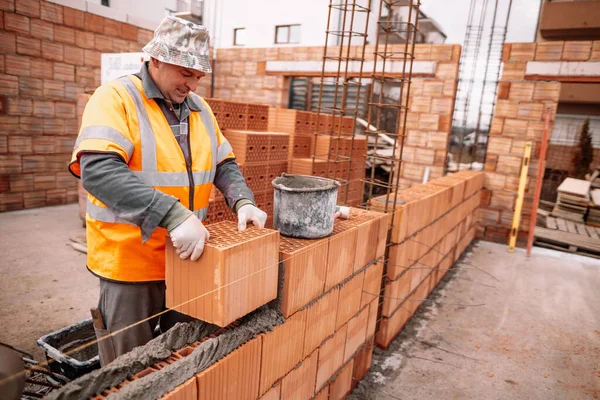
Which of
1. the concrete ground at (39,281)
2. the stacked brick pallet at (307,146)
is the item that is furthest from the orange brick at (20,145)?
the stacked brick pallet at (307,146)

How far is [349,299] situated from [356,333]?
18.7 inches

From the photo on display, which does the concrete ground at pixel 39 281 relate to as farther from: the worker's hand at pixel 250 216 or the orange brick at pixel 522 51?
the orange brick at pixel 522 51

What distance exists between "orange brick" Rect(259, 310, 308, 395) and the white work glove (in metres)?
0.61

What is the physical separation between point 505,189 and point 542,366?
205 inches

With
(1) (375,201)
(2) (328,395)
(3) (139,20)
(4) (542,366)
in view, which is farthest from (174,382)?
(3) (139,20)

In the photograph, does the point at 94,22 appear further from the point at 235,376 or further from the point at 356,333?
the point at 235,376

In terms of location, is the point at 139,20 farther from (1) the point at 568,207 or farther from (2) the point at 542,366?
(1) the point at 568,207

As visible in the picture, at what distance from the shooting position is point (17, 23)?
25.2ft

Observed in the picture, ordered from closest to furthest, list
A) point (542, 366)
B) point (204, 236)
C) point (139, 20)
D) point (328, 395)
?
point (204, 236), point (328, 395), point (542, 366), point (139, 20)

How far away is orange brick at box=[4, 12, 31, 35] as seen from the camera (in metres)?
7.56

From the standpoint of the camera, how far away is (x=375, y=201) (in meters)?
4.17

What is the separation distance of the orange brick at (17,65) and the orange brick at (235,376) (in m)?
8.43

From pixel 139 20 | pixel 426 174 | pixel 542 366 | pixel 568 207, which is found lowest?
pixel 542 366

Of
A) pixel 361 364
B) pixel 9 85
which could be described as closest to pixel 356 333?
pixel 361 364
